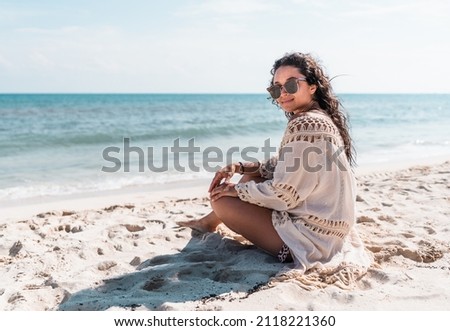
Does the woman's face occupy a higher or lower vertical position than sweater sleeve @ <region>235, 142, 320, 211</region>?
higher

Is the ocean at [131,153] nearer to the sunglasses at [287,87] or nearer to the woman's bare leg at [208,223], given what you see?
the sunglasses at [287,87]

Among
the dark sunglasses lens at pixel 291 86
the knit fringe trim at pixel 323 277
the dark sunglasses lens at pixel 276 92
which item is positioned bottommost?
the knit fringe trim at pixel 323 277

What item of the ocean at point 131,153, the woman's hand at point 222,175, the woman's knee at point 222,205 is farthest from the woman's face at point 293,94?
the woman's knee at point 222,205

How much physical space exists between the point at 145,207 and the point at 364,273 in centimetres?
302

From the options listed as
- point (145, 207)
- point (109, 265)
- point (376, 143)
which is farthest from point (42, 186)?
point (376, 143)

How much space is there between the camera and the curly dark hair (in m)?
3.49

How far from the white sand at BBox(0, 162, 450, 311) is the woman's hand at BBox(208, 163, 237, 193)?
50 centimetres

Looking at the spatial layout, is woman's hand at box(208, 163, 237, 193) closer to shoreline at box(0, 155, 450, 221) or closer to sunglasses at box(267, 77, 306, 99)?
sunglasses at box(267, 77, 306, 99)

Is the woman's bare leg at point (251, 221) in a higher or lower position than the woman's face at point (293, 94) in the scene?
lower

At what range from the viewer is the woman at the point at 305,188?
11.0 feet

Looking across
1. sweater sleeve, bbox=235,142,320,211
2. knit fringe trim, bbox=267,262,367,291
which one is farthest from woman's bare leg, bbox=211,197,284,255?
knit fringe trim, bbox=267,262,367,291

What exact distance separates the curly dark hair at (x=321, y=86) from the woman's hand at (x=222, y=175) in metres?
0.74

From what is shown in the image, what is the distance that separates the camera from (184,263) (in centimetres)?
367
